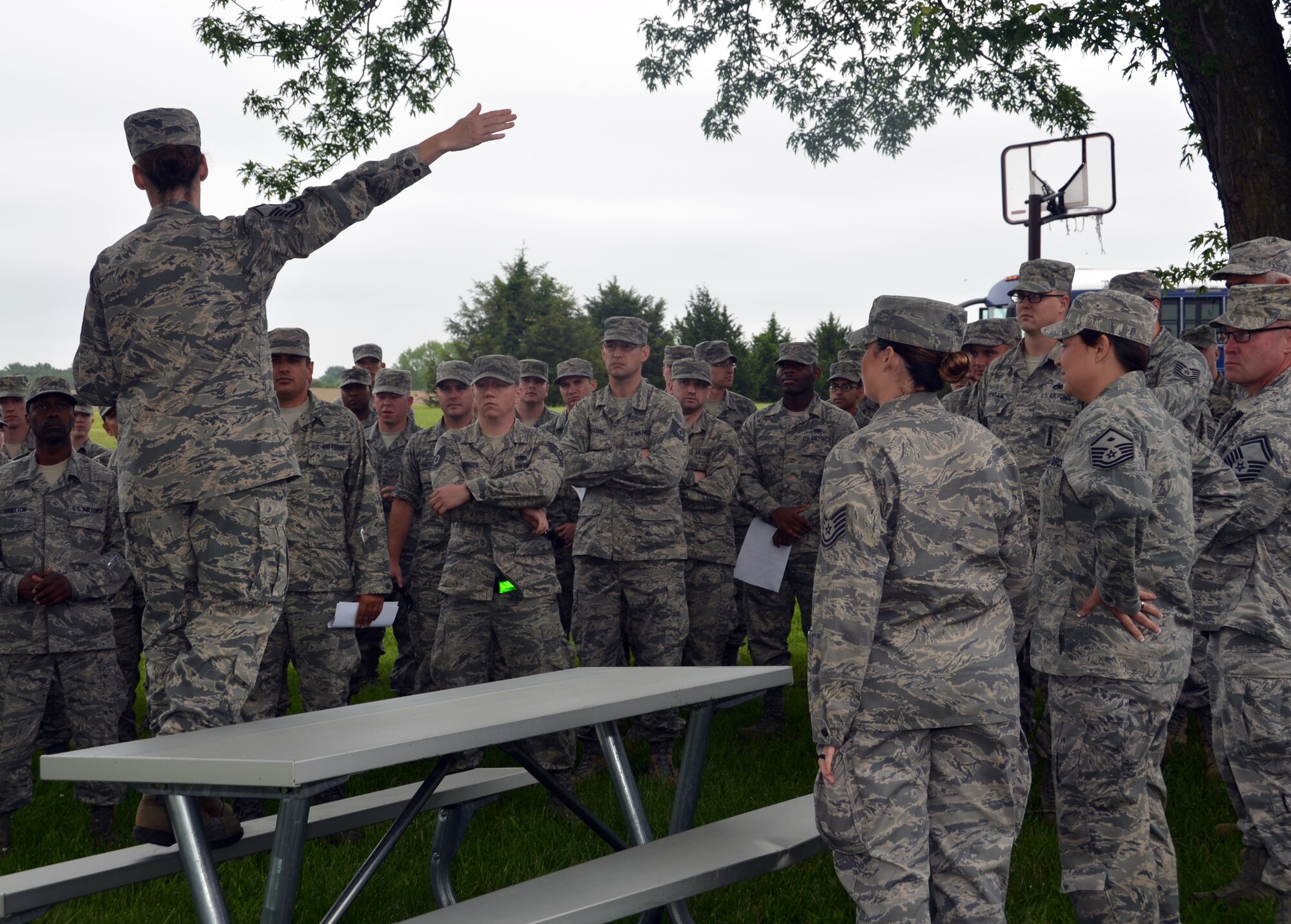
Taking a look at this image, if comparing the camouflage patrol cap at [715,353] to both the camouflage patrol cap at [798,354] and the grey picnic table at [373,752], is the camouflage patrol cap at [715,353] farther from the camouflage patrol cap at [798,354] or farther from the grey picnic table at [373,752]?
the grey picnic table at [373,752]

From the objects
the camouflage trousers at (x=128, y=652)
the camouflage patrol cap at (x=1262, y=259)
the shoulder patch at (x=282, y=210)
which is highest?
the shoulder patch at (x=282, y=210)

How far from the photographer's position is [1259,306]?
4.18 m

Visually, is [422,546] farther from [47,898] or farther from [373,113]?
[373,113]

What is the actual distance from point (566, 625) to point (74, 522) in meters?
A: 4.26

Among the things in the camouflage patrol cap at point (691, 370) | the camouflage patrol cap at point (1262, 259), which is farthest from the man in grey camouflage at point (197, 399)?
the camouflage patrol cap at point (691, 370)

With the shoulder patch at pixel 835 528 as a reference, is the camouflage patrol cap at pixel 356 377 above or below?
above

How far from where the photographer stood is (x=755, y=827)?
12.6 feet

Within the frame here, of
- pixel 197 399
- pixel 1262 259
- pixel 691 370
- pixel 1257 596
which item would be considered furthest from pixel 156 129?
pixel 1262 259

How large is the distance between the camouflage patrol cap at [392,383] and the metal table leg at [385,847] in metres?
5.89

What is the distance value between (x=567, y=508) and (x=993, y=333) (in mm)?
3106

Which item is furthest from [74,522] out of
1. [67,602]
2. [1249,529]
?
[1249,529]

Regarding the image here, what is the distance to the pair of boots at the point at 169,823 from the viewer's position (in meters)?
3.33

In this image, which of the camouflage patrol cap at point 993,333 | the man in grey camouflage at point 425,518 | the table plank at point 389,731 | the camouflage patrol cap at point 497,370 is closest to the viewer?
the table plank at point 389,731

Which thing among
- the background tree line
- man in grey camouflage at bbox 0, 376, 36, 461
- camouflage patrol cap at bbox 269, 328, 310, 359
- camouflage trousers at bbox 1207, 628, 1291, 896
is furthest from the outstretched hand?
the background tree line
